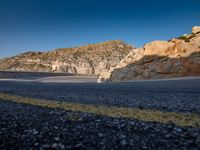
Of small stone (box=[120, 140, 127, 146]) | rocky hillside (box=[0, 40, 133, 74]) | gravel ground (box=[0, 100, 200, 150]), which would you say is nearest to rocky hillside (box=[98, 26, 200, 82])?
gravel ground (box=[0, 100, 200, 150])

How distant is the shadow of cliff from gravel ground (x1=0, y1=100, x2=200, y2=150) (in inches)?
1604

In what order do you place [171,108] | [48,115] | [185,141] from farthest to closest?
1. [171,108]
2. [48,115]
3. [185,141]

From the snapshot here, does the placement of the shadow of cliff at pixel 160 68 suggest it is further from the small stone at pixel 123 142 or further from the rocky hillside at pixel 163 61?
the small stone at pixel 123 142

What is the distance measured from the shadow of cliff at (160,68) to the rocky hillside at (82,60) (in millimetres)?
78550

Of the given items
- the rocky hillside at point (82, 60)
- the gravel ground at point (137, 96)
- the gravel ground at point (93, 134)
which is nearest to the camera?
the gravel ground at point (93, 134)

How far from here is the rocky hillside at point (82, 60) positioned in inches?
5994

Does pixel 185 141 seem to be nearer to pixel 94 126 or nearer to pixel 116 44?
pixel 94 126

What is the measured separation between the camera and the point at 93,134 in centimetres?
692

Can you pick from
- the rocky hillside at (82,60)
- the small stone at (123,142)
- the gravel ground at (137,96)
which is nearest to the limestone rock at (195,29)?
the gravel ground at (137,96)

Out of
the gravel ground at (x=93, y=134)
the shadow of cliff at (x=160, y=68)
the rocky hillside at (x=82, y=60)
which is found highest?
the rocky hillside at (x=82, y=60)

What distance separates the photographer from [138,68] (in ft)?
171

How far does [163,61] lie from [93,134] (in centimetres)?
4486

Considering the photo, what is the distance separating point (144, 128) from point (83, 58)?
6084 inches

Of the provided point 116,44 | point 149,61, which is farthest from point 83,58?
point 149,61
